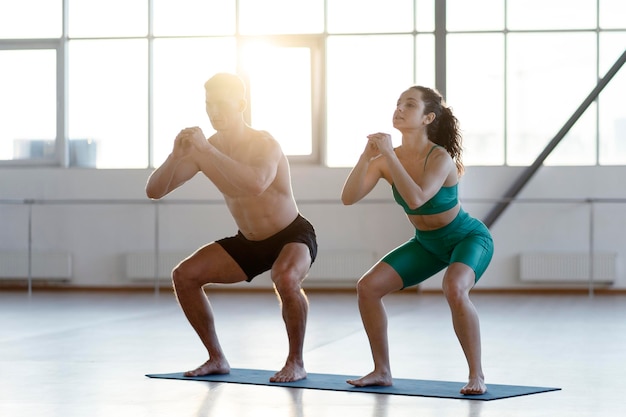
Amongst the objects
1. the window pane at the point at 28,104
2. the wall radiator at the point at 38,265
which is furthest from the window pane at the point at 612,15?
the wall radiator at the point at 38,265

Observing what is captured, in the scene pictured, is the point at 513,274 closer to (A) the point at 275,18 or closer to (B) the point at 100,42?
(A) the point at 275,18

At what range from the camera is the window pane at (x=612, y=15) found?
10.1 meters

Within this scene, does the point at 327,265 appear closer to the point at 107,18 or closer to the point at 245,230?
the point at 107,18

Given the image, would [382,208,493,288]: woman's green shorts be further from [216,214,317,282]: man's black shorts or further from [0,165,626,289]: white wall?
[0,165,626,289]: white wall

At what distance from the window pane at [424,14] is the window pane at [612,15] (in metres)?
1.53

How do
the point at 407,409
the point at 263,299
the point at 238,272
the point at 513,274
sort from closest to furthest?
the point at 407,409 < the point at 238,272 < the point at 263,299 < the point at 513,274

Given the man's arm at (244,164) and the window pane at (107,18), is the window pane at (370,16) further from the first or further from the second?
the man's arm at (244,164)

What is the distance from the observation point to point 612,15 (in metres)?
10.1

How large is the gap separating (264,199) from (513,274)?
5.95 meters

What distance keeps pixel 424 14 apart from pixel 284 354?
546 centimetres

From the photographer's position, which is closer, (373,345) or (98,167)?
(373,345)

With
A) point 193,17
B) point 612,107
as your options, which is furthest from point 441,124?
point 193,17

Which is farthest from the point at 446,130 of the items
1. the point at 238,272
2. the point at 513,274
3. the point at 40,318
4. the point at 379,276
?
the point at 513,274

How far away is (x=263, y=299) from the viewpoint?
9.34 metres
